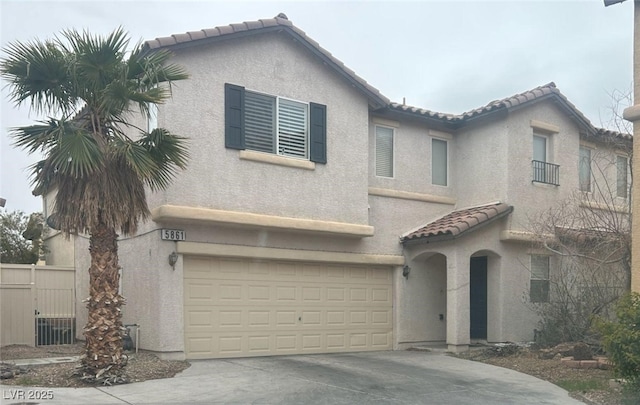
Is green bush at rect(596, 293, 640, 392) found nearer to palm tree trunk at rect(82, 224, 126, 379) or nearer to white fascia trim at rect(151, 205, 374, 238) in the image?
white fascia trim at rect(151, 205, 374, 238)

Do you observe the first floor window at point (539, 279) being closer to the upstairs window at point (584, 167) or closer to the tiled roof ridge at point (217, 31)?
the upstairs window at point (584, 167)

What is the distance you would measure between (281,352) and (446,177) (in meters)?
7.06

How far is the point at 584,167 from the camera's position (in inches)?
734

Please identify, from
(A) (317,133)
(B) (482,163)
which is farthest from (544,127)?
Answer: (A) (317,133)

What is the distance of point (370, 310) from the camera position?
15.9 metres

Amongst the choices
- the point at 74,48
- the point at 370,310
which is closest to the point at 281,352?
the point at 370,310

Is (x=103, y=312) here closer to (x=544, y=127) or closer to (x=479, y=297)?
(x=479, y=297)

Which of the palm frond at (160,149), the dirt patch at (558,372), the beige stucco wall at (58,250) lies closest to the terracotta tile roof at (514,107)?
the dirt patch at (558,372)

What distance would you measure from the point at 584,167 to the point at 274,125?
395 inches

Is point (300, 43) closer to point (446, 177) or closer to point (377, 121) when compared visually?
point (377, 121)

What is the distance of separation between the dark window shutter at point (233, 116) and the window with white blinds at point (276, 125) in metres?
0.22

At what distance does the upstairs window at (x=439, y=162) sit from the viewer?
688 inches

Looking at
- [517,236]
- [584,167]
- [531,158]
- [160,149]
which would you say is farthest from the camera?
[584,167]

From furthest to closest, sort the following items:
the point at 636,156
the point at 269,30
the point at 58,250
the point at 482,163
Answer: the point at 58,250 → the point at 482,163 → the point at 269,30 → the point at 636,156
